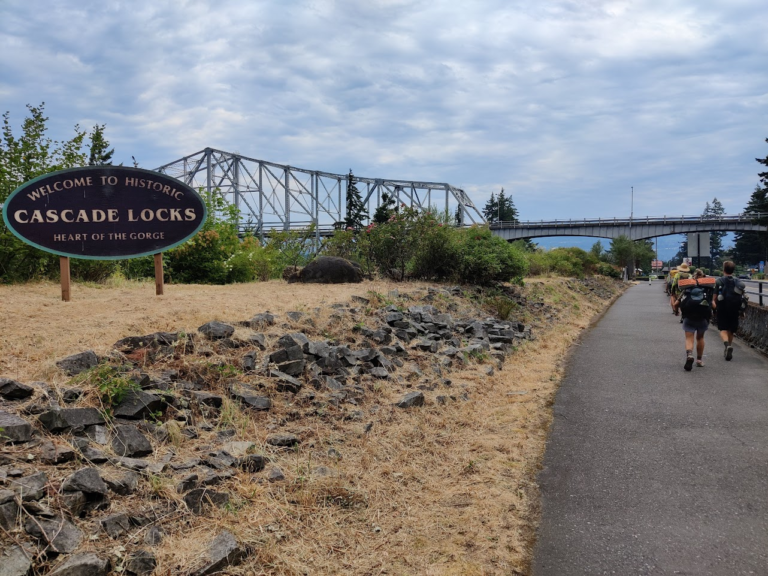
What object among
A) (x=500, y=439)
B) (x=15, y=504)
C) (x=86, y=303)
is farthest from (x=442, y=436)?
(x=86, y=303)

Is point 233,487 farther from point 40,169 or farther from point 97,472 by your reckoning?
point 40,169

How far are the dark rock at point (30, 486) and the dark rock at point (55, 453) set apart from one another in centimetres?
26

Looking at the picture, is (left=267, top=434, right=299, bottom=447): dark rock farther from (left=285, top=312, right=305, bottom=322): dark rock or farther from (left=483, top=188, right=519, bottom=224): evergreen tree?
(left=483, top=188, right=519, bottom=224): evergreen tree

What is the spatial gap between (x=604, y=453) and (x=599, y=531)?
1556mm

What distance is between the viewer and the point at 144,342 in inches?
221

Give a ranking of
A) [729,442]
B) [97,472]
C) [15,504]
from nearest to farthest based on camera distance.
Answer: [15,504], [97,472], [729,442]

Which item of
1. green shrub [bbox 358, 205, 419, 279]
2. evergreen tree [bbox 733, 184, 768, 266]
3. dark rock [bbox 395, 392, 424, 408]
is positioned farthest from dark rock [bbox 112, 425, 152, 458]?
evergreen tree [bbox 733, 184, 768, 266]

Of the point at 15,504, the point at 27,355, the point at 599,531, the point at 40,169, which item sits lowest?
the point at 599,531

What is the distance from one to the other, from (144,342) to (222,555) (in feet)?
9.91

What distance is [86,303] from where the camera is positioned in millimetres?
7809

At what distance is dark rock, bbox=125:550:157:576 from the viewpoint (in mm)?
2977

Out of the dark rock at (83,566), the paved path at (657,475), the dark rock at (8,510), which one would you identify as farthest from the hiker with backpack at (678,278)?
the dark rock at (8,510)

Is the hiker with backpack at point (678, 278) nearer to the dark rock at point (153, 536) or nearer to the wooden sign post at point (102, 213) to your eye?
the wooden sign post at point (102, 213)

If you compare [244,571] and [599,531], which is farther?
[599,531]
